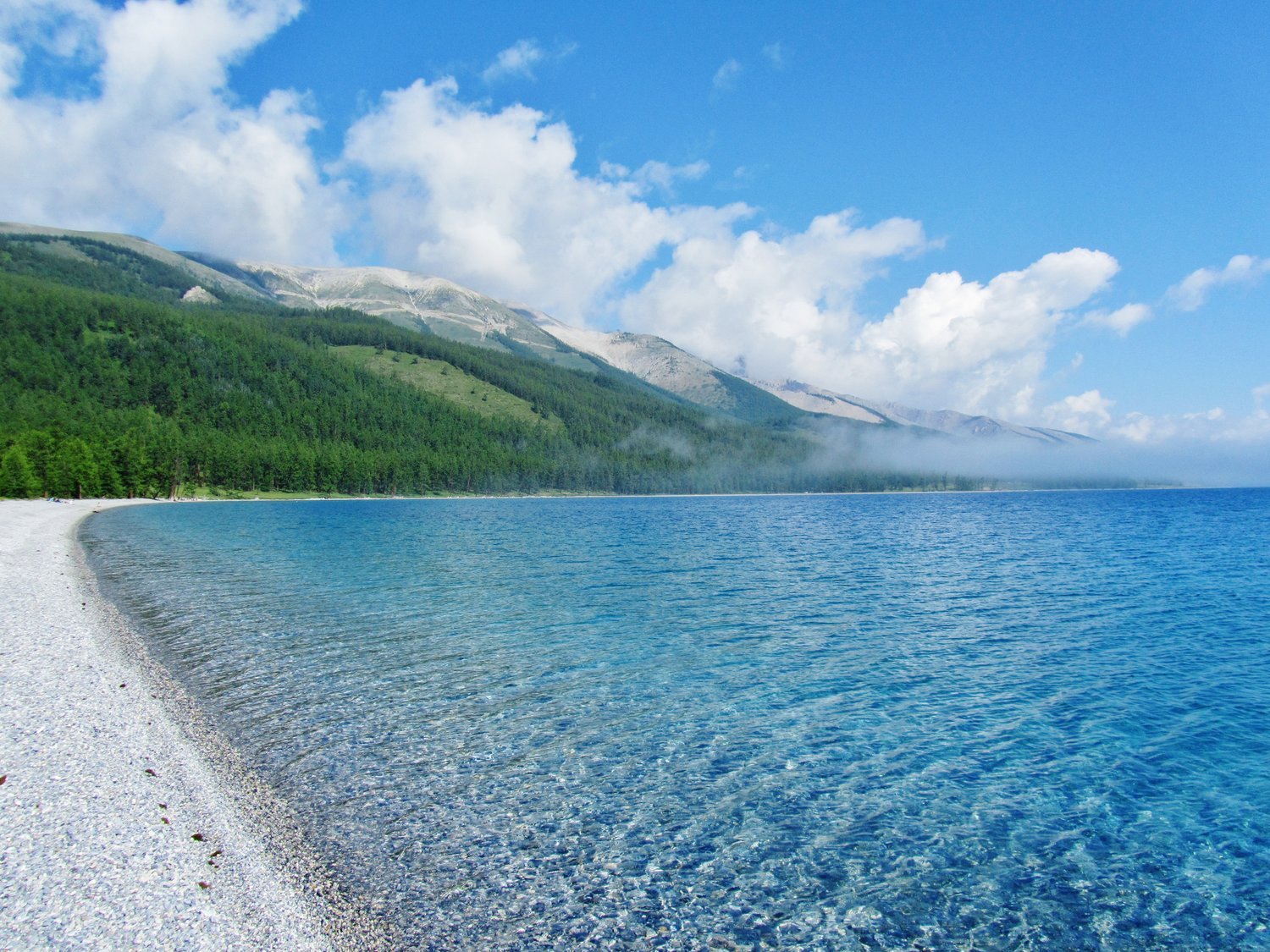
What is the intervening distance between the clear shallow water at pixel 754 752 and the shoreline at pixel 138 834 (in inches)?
34.7

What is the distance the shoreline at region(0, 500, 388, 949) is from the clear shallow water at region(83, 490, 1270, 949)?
2.89 feet

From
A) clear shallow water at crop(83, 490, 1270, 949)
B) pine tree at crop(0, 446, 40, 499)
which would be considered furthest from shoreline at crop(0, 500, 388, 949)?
pine tree at crop(0, 446, 40, 499)

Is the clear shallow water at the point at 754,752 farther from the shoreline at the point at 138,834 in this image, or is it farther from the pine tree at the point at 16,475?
the pine tree at the point at 16,475

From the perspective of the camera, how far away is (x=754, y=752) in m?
18.7

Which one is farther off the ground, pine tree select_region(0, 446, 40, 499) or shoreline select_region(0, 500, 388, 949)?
pine tree select_region(0, 446, 40, 499)

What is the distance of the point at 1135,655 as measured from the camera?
102 ft

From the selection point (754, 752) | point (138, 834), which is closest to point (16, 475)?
point (138, 834)

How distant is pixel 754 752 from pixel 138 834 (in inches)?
555

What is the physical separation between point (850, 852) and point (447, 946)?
8105 mm

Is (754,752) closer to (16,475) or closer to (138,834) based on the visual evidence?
(138,834)

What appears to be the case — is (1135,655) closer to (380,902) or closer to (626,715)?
(626,715)

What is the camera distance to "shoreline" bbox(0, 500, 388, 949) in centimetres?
1009

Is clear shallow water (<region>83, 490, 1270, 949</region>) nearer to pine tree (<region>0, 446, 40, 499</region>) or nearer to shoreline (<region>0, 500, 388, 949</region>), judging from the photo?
shoreline (<region>0, 500, 388, 949</region>)

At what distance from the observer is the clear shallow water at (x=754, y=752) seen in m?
12.0
